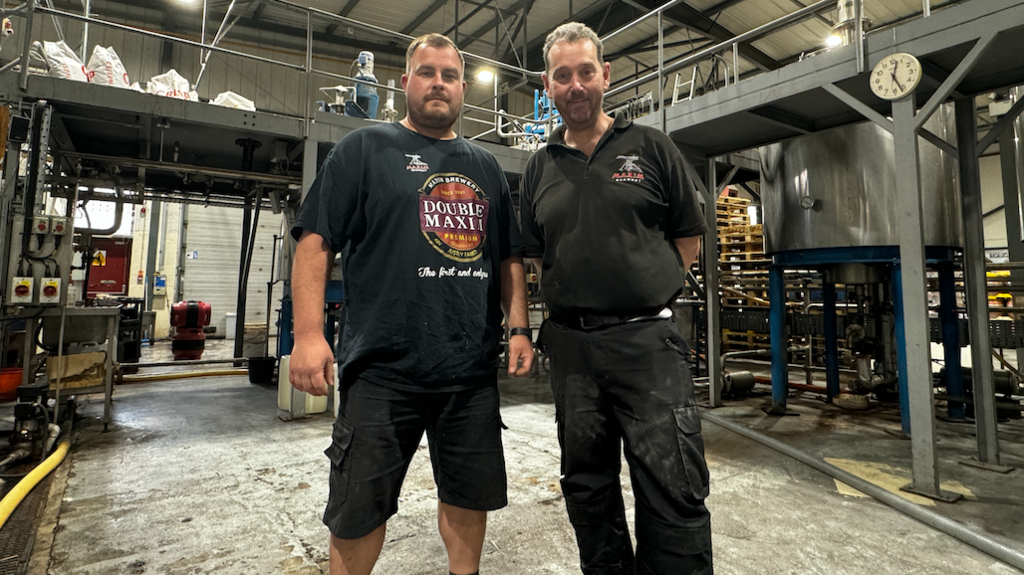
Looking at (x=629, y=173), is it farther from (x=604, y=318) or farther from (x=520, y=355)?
(x=520, y=355)

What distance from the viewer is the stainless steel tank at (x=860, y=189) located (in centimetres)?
445

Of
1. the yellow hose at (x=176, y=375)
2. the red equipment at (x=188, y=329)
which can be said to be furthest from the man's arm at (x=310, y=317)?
the red equipment at (x=188, y=329)

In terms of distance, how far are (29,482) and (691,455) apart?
381 cm

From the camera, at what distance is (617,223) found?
5.35ft

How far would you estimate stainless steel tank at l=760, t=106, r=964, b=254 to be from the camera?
14.6ft

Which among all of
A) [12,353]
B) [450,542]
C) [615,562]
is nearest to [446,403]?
[450,542]

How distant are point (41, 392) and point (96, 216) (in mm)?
10395

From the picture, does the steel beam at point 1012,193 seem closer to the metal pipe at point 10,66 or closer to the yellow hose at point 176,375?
the metal pipe at point 10,66

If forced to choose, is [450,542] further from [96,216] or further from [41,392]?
[96,216]

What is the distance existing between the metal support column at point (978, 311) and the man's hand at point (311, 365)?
13.9 ft

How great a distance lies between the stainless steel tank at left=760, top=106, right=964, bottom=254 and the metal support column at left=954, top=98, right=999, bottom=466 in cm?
71

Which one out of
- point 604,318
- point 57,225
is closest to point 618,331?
point 604,318

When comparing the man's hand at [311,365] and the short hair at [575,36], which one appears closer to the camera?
the man's hand at [311,365]

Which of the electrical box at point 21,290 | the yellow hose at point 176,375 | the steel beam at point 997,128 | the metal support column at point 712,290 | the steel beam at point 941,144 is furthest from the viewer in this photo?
the yellow hose at point 176,375
